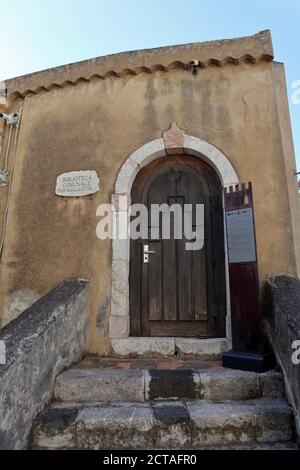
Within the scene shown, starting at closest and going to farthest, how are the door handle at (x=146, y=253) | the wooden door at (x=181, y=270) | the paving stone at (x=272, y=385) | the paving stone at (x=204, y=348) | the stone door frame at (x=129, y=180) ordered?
1. the paving stone at (x=272, y=385)
2. the paving stone at (x=204, y=348)
3. the stone door frame at (x=129, y=180)
4. the wooden door at (x=181, y=270)
5. the door handle at (x=146, y=253)

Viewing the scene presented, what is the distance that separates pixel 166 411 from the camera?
2266 mm

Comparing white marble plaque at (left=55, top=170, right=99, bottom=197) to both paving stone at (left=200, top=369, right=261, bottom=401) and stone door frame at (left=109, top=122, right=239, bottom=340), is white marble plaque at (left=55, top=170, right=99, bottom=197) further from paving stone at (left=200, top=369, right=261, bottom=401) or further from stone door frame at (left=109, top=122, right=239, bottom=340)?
paving stone at (left=200, top=369, right=261, bottom=401)

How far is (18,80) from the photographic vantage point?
4695 mm

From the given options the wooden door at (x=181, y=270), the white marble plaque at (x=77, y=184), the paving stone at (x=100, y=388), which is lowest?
the paving stone at (x=100, y=388)

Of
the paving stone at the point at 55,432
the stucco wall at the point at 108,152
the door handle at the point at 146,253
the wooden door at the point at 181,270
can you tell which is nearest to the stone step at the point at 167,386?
the paving stone at the point at 55,432

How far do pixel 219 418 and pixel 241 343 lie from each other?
92cm

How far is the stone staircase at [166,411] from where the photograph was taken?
2.14 meters

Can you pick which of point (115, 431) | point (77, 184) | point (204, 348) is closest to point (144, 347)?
point (204, 348)

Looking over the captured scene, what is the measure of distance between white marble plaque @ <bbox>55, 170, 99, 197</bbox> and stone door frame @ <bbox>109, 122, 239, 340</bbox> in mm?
320

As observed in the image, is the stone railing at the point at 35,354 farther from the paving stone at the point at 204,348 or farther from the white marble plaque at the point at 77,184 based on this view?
the white marble plaque at the point at 77,184

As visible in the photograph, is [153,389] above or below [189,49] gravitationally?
below

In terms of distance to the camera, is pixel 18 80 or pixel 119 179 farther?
pixel 18 80
